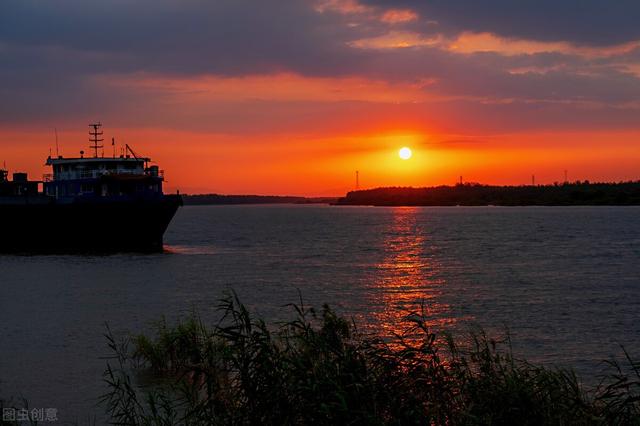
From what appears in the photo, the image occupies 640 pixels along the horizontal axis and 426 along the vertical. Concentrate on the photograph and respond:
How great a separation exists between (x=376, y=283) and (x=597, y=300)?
14669mm

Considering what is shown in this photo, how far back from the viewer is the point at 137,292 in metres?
43.3

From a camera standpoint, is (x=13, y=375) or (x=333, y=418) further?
(x=13, y=375)

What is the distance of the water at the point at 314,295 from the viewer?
2316 centimetres

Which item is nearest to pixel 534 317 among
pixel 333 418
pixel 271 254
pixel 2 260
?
pixel 333 418

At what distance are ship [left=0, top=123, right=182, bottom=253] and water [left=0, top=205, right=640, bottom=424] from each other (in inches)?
152

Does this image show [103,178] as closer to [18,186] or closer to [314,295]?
[18,186]

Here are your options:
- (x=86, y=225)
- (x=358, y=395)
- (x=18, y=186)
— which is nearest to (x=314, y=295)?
(x=358, y=395)

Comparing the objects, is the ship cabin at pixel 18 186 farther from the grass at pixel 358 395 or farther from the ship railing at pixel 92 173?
the grass at pixel 358 395

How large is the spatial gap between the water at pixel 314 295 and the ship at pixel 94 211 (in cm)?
387

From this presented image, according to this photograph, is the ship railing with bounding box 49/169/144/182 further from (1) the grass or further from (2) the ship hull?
(1) the grass

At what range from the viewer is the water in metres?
23.2

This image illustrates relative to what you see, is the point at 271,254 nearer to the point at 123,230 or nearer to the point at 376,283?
the point at 123,230

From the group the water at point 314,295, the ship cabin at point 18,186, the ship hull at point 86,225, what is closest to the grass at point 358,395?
the water at point 314,295

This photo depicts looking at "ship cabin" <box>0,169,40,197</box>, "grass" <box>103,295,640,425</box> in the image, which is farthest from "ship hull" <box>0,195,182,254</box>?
"grass" <box>103,295,640,425</box>
